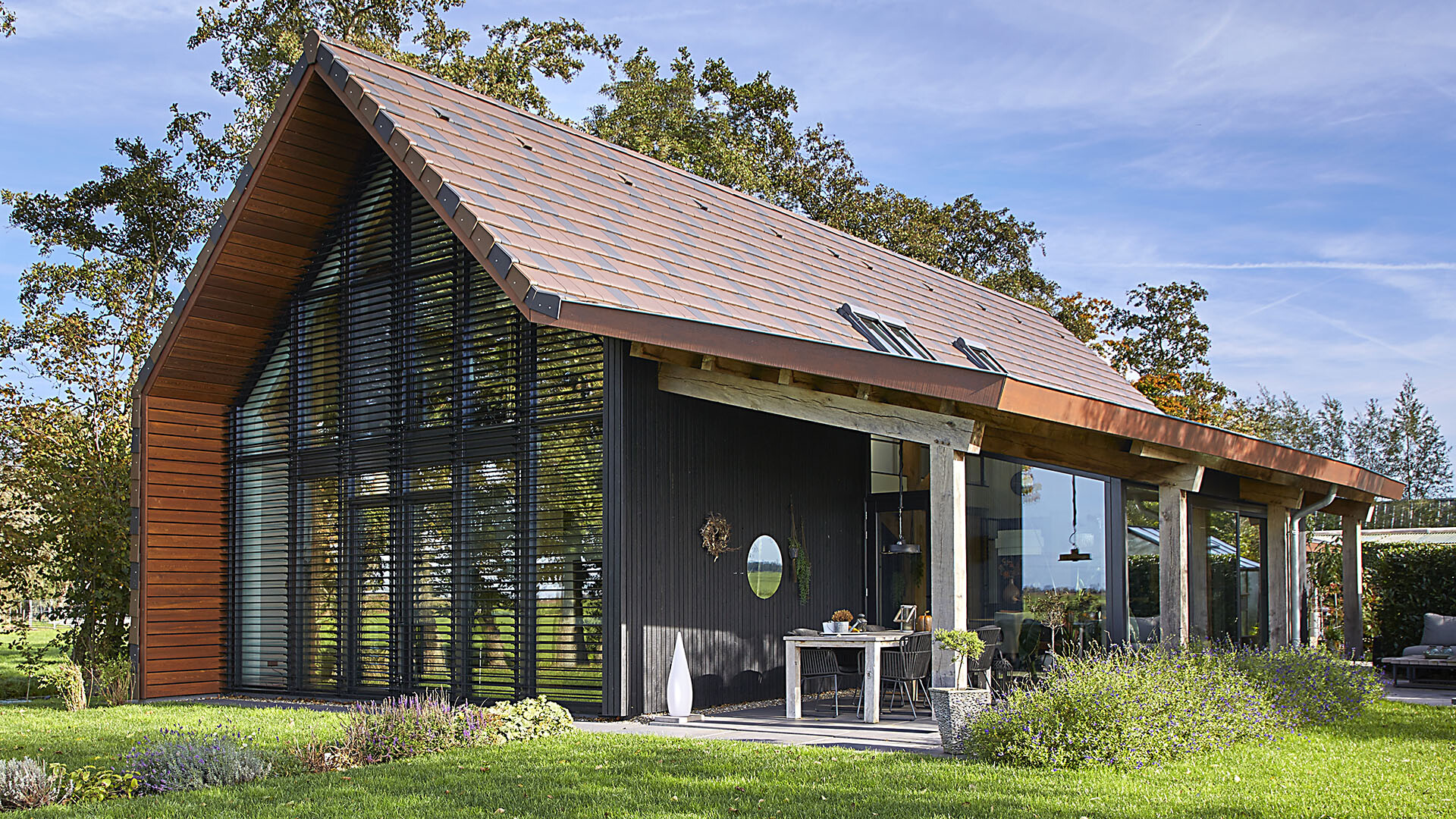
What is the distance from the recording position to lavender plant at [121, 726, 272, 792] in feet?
23.3

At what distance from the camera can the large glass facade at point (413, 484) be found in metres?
10.3

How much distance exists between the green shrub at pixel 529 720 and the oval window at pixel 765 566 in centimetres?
277

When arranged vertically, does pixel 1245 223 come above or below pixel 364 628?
above

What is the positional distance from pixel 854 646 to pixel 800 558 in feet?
5.49

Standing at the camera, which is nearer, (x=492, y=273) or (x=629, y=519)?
(x=492, y=273)

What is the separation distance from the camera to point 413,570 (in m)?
11.4

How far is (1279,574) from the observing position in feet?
43.2

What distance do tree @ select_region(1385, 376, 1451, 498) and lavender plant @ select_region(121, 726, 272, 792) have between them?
4991cm

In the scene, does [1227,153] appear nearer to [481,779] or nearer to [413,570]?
[413,570]

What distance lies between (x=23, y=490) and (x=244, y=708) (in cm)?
516

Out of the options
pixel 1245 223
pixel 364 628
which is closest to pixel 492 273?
pixel 364 628

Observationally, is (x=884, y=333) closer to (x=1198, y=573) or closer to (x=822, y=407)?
(x=822, y=407)

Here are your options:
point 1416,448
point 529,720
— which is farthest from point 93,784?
point 1416,448

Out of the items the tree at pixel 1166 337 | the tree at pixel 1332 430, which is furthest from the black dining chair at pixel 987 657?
the tree at pixel 1332 430
